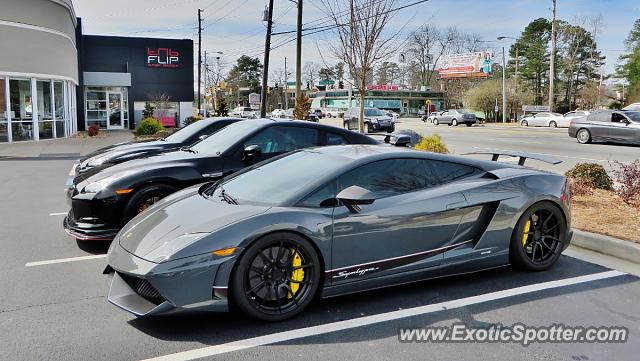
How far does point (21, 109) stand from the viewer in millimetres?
21656

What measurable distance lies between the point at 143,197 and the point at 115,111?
1232 inches

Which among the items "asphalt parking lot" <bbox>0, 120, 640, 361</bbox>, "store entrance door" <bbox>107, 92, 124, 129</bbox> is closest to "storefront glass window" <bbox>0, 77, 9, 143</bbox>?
"store entrance door" <bbox>107, 92, 124, 129</bbox>

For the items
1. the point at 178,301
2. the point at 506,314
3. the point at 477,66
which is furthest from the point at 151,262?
the point at 477,66

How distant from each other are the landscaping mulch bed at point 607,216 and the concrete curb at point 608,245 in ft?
0.57

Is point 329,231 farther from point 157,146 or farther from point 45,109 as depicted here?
point 45,109

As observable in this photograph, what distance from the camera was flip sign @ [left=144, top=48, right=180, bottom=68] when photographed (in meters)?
36.3

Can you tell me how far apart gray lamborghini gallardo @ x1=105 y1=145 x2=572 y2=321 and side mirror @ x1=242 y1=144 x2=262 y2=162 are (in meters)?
1.65

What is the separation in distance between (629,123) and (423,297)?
20825 millimetres

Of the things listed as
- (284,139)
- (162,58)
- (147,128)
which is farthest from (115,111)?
(284,139)

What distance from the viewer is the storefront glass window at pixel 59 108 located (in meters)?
23.7

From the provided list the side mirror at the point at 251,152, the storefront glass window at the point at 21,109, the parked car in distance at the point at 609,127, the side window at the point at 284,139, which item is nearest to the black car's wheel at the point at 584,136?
the parked car in distance at the point at 609,127

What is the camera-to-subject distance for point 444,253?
447 centimetres

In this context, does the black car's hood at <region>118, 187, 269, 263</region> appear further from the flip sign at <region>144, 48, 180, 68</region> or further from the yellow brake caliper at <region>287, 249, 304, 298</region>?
the flip sign at <region>144, 48, 180, 68</region>

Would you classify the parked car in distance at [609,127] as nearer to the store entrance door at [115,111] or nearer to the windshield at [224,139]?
the windshield at [224,139]
